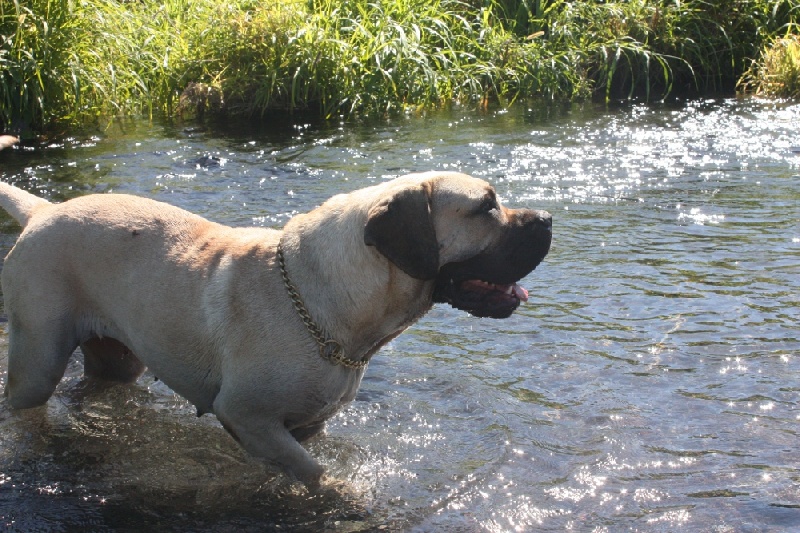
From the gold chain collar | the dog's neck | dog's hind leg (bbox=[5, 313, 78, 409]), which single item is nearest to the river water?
dog's hind leg (bbox=[5, 313, 78, 409])

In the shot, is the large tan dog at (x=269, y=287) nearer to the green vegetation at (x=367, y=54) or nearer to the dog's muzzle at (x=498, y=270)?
the dog's muzzle at (x=498, y=270)

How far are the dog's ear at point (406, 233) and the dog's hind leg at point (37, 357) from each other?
5.34 feet

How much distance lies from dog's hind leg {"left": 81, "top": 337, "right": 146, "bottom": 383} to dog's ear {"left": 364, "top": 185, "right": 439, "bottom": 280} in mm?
1876

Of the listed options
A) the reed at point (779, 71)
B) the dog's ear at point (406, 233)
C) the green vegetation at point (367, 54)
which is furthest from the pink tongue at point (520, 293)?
the reed at point (779, 71)

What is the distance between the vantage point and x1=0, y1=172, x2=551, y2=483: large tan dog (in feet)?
13.8

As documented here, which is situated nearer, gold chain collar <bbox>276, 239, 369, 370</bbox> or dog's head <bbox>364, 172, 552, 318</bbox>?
dog's head <bbox>364, 172, 552, 318</bbox>

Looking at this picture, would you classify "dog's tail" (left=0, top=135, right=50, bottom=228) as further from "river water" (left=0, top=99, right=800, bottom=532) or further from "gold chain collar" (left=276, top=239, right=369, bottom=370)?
"gold chain collar" (left=276, top=239, right=369, bottom=370)

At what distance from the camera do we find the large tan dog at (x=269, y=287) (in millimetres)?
4191

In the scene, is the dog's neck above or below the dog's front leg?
above

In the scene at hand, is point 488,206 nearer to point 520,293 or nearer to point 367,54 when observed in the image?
point 520,293

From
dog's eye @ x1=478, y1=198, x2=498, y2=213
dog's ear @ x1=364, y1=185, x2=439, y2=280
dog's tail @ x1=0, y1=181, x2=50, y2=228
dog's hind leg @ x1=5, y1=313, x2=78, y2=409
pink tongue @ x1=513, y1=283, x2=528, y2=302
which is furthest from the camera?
dog's tail @ x1=0, y1=181, x2=50, y2=228

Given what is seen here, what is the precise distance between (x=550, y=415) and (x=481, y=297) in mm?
1047

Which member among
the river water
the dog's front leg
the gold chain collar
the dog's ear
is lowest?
the river water

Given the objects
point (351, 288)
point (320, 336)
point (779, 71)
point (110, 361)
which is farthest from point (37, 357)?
point (779, 71)
